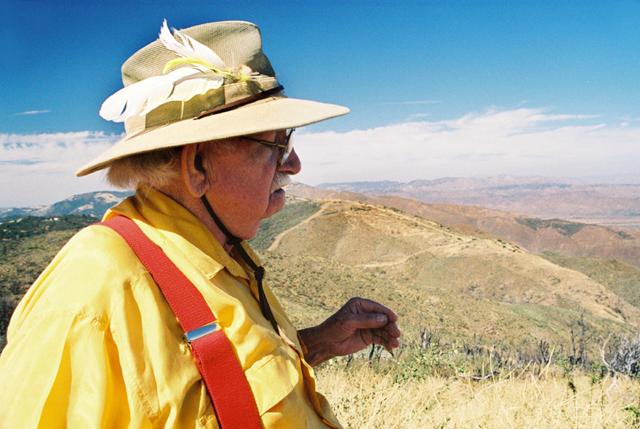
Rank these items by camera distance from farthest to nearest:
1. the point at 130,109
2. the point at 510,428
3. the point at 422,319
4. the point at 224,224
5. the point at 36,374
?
the point at 422,319
the point at 510,428
the point at 224,224
the point at 130,109
the point at 36,374

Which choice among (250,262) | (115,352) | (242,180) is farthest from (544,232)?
(115,352)

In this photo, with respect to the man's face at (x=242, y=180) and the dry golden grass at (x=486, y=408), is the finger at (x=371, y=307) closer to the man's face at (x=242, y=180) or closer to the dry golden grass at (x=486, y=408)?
the man's face at (x=242, y=180)

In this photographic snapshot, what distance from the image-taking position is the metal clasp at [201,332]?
123 cm

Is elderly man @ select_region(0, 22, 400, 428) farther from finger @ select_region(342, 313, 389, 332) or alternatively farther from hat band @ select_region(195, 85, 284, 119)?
finger @ select_region(342, 313, 389, 332)

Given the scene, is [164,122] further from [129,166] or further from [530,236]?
[530,236]

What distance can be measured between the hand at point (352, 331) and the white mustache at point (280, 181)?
0.65 metres

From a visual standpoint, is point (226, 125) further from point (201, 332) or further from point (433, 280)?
point (433, 280)

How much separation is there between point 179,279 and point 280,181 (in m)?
0.60

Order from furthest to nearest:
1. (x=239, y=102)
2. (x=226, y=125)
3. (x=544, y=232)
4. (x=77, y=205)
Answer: (x=77, y=205), (x=544, y=232), (x=239, y=102), (x=226, y=125)

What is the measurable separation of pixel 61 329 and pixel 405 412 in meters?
2.74

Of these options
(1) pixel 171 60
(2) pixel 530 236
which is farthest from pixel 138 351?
(2) pixel 530 236

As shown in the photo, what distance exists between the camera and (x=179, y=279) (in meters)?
1.30

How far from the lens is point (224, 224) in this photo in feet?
5.43

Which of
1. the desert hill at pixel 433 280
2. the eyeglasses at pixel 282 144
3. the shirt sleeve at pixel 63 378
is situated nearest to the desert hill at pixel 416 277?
the desert hill at pixel 433 280
